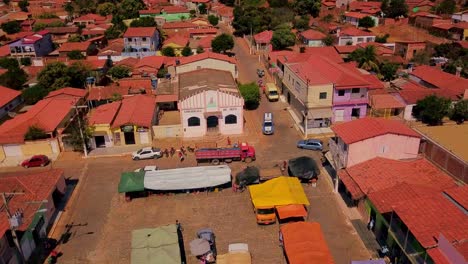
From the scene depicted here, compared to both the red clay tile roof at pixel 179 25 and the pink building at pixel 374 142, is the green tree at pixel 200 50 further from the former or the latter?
the pink building at pixel 374 142

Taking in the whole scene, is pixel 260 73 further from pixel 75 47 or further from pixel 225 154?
pixel 75 47

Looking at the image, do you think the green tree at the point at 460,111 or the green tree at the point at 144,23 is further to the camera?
the green tree at the point at 144,23

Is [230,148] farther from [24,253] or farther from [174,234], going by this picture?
[24,253]

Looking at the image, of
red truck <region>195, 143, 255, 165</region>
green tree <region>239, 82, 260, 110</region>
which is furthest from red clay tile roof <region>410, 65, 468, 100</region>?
red truck <region>195, 143, 255, 165</region>

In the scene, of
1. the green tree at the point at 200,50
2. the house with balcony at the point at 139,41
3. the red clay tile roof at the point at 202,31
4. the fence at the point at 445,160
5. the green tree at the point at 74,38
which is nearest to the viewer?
the fence at the point at 445,160

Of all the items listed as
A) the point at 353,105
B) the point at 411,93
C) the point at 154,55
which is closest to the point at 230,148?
the point at 353,105

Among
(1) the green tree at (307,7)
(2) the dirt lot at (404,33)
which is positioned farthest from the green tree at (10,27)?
(2) the dirt lot at (404,33)

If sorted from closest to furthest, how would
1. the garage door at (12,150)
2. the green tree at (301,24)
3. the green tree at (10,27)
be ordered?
1. the garage door at (12,150)
2. the green tree at (301,24)
3. the green tree at (10,27)
